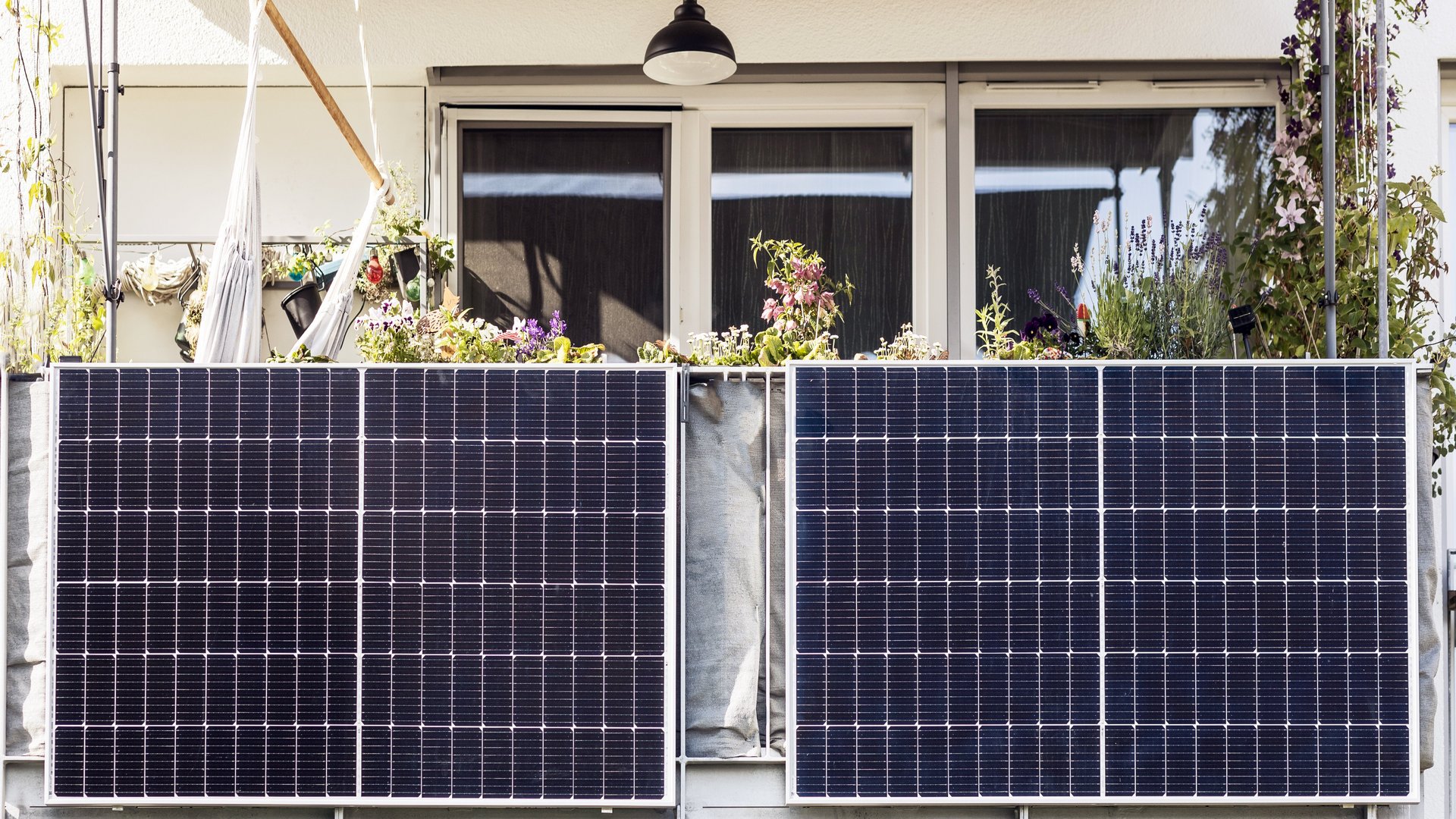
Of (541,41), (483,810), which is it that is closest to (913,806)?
(483,810)

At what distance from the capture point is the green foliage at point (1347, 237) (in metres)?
6.10

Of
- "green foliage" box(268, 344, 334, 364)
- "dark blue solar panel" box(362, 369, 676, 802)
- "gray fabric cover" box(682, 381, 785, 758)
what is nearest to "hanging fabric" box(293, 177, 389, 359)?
"green foliage" box(268, 344, 334, 364)

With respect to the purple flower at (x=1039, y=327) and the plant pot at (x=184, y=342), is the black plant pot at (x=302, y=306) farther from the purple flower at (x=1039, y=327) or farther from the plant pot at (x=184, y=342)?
the purple flower at (x=1039, y=327)

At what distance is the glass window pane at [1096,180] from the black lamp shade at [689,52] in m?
2.02

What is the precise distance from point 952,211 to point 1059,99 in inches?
41.4

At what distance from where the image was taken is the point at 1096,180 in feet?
24.2

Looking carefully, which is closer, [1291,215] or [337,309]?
[337,309]

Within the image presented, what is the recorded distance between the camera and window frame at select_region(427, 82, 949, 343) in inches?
291

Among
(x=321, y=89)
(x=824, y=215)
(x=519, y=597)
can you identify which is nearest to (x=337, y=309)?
(x=321, y=89)

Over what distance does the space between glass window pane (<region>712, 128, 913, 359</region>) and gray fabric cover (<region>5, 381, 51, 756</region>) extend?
397cm

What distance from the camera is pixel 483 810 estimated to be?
4.88m

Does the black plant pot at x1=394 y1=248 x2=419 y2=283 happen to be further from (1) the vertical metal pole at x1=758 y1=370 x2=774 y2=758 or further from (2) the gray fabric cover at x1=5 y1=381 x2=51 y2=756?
(1) the vertical metal pole at x1=758 y1=370 x2=774 y2=758

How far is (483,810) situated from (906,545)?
2.19 meters

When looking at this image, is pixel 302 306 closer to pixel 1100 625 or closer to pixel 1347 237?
pixel 1100 625
